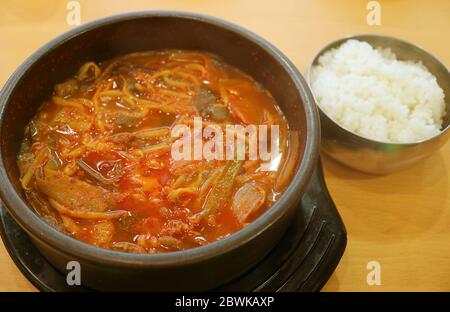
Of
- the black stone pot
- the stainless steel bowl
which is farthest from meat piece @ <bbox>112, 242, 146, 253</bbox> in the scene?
the stainless steel bowl

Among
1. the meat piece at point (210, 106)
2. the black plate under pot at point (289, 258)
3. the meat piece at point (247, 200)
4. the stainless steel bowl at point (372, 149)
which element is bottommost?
the black plate under pot at point (289, 258)

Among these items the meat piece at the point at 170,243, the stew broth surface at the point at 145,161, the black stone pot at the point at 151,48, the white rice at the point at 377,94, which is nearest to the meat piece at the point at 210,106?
the stew broth surface at the point at 145,161

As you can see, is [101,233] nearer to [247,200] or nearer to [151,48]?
[247,200]

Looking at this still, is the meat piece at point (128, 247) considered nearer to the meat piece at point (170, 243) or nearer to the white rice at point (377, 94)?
the meat piece at point (170, 243)

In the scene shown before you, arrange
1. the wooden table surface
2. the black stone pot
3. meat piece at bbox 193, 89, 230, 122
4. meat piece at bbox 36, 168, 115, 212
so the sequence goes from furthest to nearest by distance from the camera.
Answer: meat piece at bbox 193, 89, 230, 122 → the wooden table surface → meat piece at bbox 36, 168, 115, 212 → the black stone pot

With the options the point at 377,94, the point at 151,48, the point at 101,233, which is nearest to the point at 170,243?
the point at 101,233

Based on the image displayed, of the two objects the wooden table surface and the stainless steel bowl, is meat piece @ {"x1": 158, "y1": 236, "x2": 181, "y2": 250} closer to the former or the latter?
the wooden table surface
